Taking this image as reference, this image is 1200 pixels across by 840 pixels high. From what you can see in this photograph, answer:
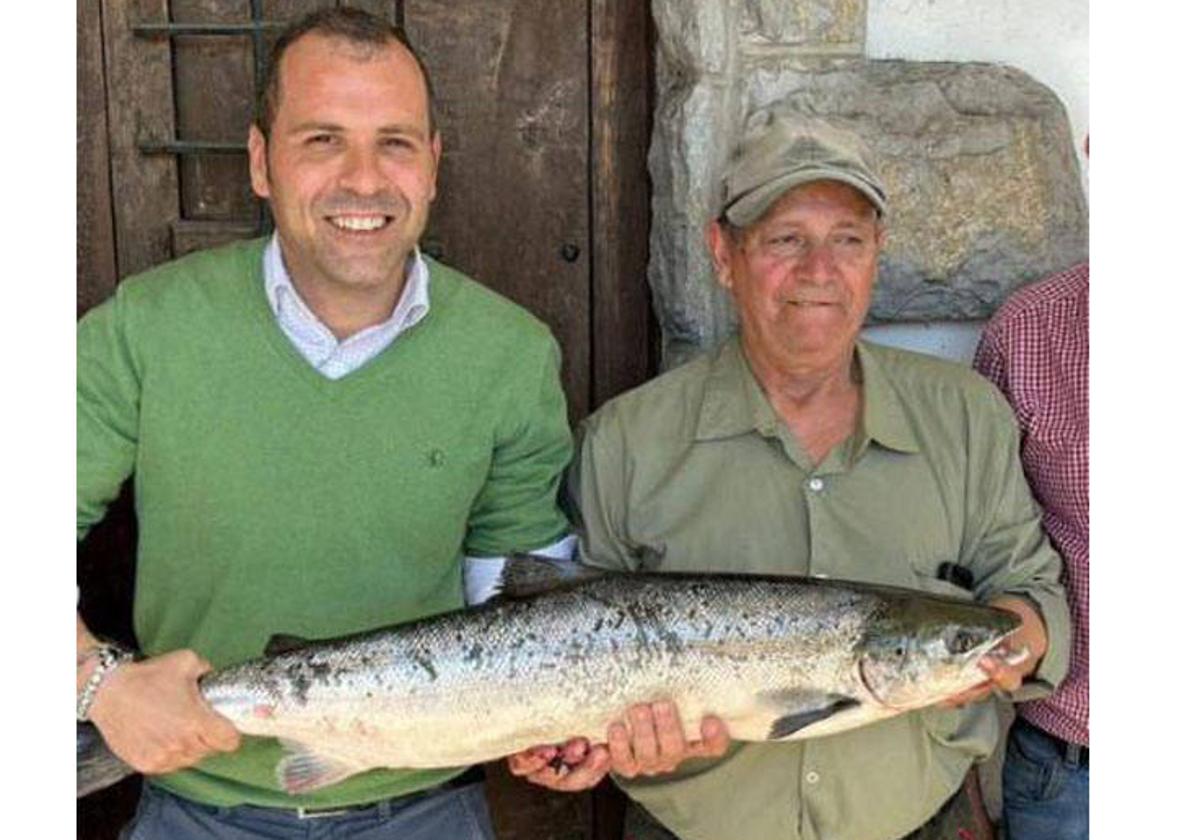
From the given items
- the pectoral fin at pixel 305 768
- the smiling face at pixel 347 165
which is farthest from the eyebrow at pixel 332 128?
the pectoral fin at pixel 305 768

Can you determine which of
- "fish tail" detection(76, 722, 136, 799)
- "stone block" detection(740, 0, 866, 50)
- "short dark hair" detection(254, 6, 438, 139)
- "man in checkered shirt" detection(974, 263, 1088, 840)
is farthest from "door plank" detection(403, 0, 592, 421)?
"fish tail" detection(76, 722, 136, 799)

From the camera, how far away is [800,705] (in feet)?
7.72

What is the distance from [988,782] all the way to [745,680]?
1.03 meters

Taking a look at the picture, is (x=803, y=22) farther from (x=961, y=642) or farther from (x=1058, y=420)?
(x=961, y=642)

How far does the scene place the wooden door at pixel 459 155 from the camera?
3131 millimetres

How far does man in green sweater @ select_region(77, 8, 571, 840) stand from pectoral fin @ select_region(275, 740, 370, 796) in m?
0.09

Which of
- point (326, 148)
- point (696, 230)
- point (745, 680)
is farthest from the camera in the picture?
point (696, 230)

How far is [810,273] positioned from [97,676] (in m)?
1.24

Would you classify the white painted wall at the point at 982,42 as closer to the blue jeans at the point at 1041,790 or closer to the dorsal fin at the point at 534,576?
the blue jeans at the point at 1041,790

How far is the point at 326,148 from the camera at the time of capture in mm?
2520

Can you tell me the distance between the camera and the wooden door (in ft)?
10.3

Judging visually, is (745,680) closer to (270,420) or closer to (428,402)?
(428,402)

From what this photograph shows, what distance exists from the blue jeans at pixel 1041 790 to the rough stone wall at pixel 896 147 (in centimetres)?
81

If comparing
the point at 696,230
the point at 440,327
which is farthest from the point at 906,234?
the point at 440,327
